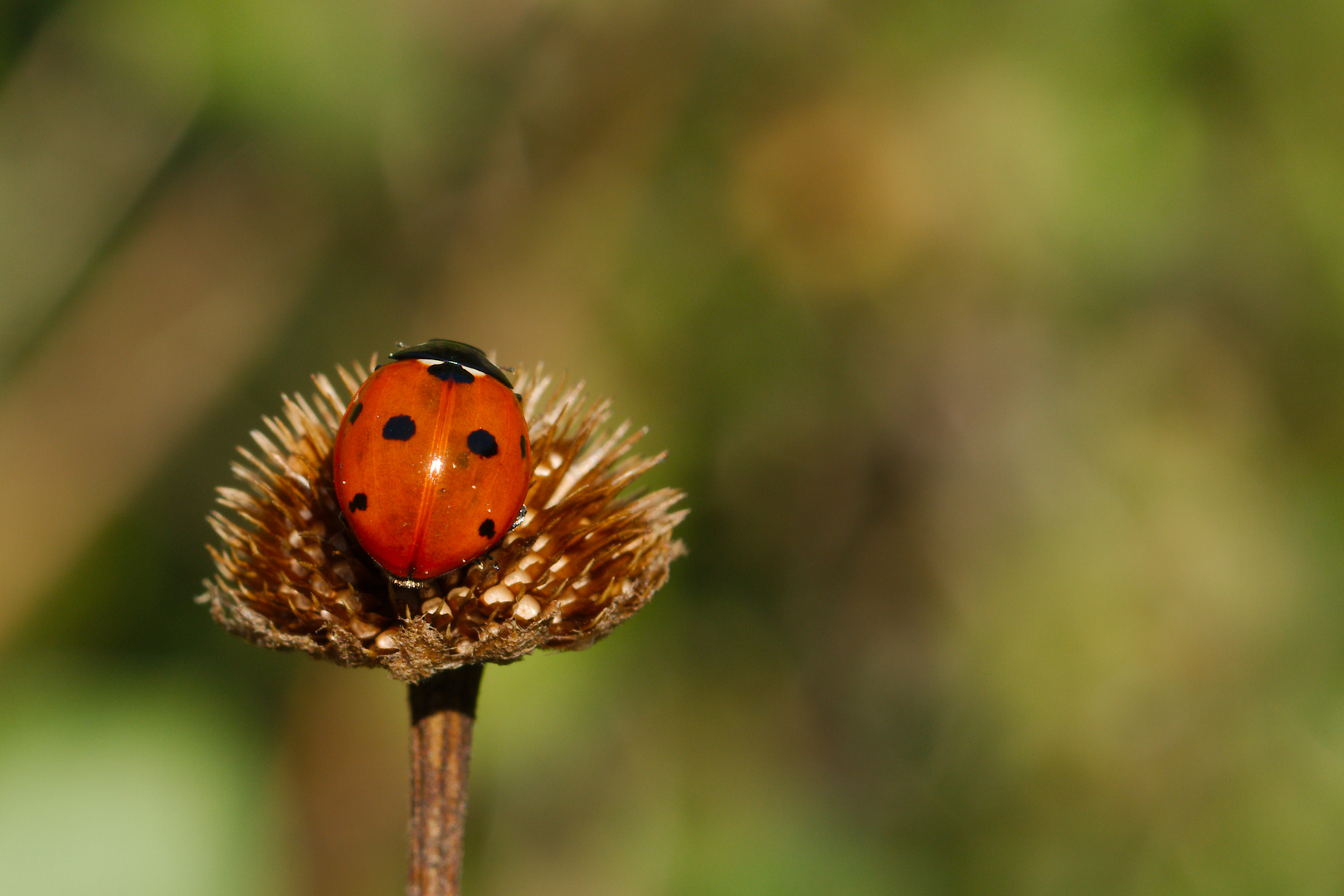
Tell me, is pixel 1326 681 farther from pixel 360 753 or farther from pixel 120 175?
pixel 120 175

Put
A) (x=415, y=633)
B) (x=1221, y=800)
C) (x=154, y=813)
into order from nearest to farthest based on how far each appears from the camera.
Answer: (x=415, y=633), (x=154, y=813), (x=1221, y=800)

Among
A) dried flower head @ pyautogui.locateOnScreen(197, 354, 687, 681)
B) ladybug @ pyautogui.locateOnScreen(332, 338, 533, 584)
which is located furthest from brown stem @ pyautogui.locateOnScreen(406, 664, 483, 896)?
ladybug @ pyautogui.locateOnScreen(332, 338, 533, 584)

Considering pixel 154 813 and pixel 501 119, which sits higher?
pixel 501 119

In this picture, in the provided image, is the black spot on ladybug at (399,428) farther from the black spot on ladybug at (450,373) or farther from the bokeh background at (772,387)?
the bokeh background at (772,387)

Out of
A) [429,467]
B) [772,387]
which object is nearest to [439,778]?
[429,467]

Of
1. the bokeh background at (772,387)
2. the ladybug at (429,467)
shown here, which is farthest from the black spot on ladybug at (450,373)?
the bokeh background at (772,387)

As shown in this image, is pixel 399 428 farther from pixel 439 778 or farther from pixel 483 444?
pixel 439 778

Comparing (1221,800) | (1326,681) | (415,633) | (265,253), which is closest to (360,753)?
(265,253)
